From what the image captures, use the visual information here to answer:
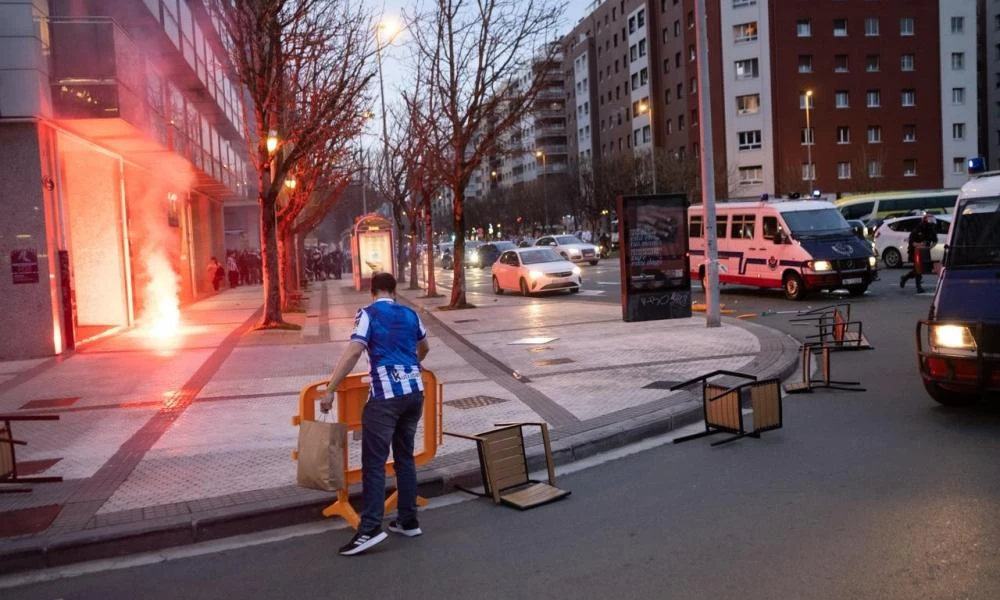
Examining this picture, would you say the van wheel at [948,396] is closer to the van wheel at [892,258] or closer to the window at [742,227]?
the window at [742,227]

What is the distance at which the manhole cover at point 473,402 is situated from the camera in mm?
9859

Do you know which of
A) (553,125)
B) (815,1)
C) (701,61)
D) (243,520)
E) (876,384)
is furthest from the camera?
(553,125)

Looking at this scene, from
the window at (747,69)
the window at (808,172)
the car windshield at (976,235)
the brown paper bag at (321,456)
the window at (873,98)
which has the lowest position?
the brown paper bag at (321,456)

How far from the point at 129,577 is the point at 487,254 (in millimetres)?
47852

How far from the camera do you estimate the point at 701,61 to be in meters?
15.2

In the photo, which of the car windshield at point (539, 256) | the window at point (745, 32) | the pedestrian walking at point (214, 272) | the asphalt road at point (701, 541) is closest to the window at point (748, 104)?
the window at point (745, 32)

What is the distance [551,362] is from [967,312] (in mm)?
6083

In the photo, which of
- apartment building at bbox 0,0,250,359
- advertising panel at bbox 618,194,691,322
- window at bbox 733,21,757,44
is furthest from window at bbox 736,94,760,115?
advertising panel at bbox 618,194,691,322

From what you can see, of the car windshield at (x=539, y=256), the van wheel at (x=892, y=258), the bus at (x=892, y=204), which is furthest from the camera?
the bus at (x=892, y=204)

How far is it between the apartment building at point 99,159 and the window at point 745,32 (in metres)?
44.7

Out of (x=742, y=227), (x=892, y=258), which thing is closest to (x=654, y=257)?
(x=742, y=227)

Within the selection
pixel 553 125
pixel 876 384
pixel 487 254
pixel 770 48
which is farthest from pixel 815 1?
pixel 876 384

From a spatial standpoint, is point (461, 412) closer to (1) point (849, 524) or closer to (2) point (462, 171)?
(1) point (849, 524)

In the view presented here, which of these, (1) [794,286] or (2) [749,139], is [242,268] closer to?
(1) [794,286]
